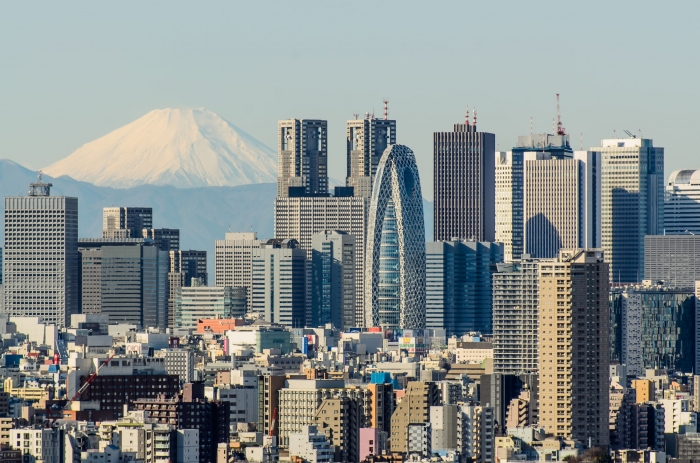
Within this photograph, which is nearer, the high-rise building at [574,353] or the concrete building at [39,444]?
the concrete building at [39,444]

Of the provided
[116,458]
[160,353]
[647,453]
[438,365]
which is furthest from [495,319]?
[116,458]

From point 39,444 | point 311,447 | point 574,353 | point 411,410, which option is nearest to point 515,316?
point 411,410

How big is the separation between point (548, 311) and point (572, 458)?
16656mm

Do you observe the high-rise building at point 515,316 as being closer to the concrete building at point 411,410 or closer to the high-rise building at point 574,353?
the concrete building at point 411,410

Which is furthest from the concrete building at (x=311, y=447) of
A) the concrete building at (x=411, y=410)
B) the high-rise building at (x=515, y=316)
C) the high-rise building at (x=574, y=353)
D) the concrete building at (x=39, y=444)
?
the high-rise building at (x=515, y=316)

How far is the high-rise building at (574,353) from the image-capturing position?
123 meters

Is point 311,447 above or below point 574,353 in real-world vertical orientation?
below

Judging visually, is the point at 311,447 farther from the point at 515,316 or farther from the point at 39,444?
the point at 515,316

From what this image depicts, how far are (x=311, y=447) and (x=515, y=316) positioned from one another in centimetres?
5885

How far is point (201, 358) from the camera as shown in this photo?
18588 cm

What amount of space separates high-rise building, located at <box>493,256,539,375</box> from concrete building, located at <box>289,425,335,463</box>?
49374mm

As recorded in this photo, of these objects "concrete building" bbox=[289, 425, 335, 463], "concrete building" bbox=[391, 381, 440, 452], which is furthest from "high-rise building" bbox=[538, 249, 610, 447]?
"concrete building" bbox=[289, 425, 335, 463]

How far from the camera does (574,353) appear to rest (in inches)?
4870

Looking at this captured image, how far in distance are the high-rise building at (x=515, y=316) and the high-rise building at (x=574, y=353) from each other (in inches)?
1273
